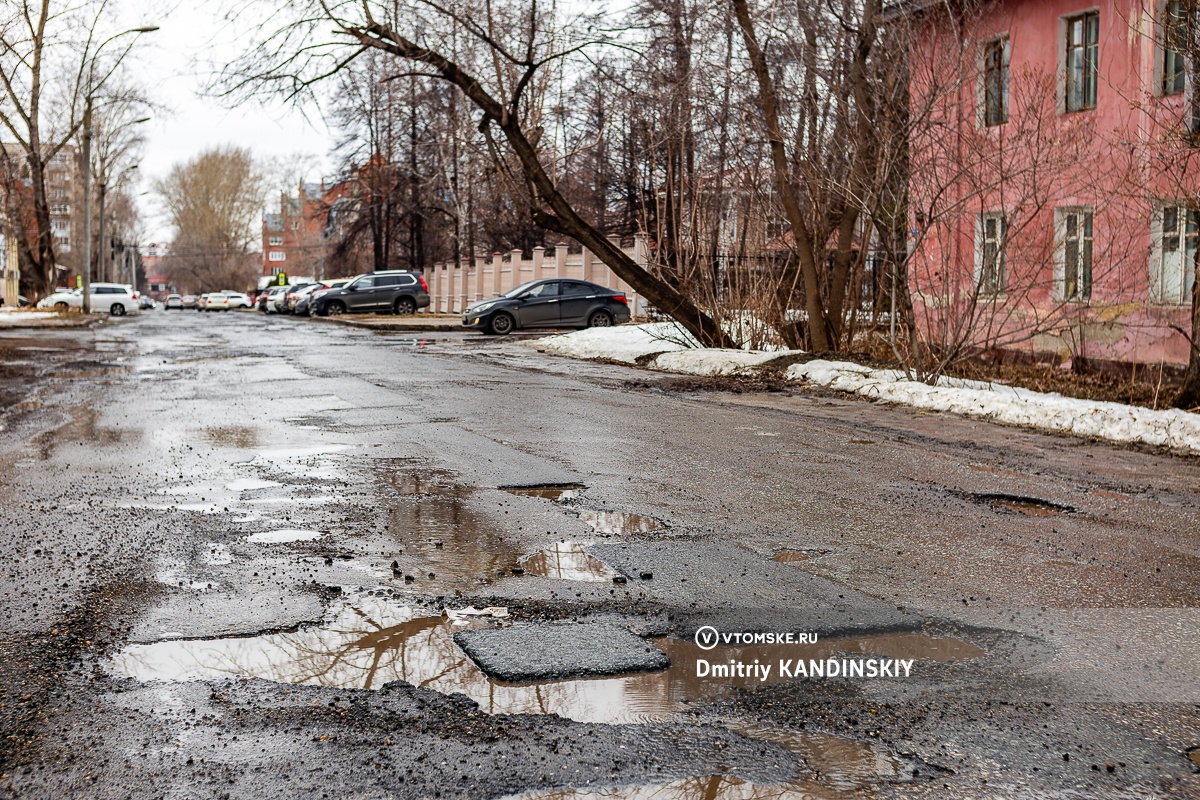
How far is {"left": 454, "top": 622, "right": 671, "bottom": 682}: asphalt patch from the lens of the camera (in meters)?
4.01

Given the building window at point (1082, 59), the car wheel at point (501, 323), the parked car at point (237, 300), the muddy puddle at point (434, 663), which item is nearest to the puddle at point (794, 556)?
the muddy puddle at point (434, 663)

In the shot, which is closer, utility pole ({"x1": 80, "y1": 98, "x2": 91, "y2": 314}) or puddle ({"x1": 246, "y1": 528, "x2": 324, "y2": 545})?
puddle ({"x1": 246, "y1": 528, "x2": 324, "y2": 545})

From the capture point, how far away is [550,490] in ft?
24.5

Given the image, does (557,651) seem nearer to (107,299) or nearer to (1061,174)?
(1061,174)

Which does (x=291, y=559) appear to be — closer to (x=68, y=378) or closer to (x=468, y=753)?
(x=468, y=753)

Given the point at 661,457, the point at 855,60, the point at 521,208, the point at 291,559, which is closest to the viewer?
the point at 291,559

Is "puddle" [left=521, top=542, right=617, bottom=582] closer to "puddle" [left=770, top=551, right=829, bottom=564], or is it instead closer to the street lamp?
"puddle" [left=770, top=551, right=829, bottom=564]

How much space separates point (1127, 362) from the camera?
59.5 feet

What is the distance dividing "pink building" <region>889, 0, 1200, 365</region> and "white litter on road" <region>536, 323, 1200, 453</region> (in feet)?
3.02

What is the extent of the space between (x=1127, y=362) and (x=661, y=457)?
39.3 feet

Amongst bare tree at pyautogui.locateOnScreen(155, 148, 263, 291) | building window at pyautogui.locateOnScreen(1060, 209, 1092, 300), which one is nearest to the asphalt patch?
building window at pyautogui.locateOnScreen(1060, 209, 1092, 300)

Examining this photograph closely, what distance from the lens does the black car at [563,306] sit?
3188 centimetres

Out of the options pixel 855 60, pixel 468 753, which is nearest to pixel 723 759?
pixel 468 753

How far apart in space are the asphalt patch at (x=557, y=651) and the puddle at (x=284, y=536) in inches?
72.0
